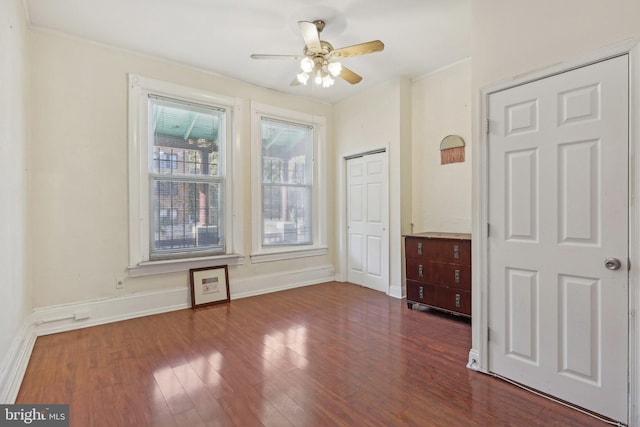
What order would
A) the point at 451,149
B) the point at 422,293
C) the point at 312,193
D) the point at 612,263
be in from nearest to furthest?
the point at 612,263, the point at 422,293, the point at 451,149, the point at 312,193

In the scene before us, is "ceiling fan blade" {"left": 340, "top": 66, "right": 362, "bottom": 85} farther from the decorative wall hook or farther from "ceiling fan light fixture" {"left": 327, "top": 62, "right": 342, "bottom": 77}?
the decorative wall hook

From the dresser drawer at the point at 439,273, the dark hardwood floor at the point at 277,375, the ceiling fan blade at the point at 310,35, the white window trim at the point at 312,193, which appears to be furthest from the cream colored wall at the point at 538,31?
the white window trim at the point at 312,193

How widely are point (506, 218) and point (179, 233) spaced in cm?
351

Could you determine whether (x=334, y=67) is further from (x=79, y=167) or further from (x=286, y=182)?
(x=79, y=167)

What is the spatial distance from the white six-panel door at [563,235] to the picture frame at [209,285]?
121 inches

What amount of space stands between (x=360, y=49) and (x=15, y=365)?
357 cm

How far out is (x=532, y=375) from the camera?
2041 mm

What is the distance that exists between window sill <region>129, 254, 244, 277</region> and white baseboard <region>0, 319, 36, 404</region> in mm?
1010

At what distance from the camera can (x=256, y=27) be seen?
10.1 ft

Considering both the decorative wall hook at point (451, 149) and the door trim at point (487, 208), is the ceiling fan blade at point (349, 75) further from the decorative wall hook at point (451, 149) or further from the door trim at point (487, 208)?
the decorative wall hook at point (451, 149)

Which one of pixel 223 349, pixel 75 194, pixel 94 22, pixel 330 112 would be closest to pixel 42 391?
pixel 223 349
